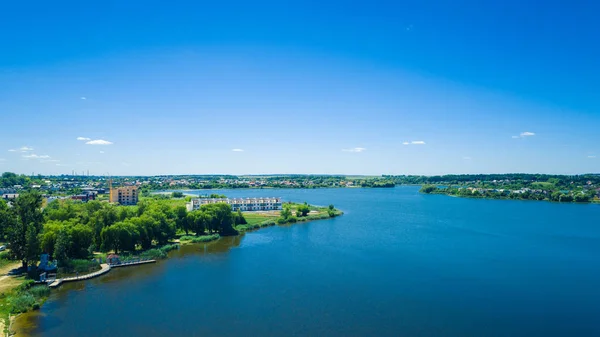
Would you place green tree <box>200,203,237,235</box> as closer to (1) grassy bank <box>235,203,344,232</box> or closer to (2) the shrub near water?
(1) grassy bank <box>235,203,344,232</box>

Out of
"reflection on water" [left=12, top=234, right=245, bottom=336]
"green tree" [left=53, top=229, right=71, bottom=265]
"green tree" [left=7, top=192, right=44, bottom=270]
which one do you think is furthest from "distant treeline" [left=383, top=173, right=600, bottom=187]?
"green tree" [left=7, top=192, right=44, bottom=270]

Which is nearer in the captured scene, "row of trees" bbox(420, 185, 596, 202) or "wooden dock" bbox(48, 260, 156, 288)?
"wooden dock" bbox(48, 260, 156, 288)

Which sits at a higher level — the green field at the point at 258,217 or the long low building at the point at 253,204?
the long low building at the point at 253,204

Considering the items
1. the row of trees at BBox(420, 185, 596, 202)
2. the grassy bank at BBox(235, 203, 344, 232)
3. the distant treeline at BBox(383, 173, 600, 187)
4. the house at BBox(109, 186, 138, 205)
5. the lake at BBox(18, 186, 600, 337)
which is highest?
A: the distant treeline at BBox(383, 173, 600, 187)

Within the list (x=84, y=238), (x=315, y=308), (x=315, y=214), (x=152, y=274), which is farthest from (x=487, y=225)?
(x=84, y=238)

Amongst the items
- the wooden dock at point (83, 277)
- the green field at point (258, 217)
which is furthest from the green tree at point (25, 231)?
the green field at point (258, 217)

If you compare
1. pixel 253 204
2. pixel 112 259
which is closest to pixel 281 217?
pixel 253 204

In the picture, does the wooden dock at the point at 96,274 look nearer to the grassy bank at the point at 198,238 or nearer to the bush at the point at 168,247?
the bush at the point at 168,247

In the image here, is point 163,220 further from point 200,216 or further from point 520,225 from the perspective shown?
point 520,225
